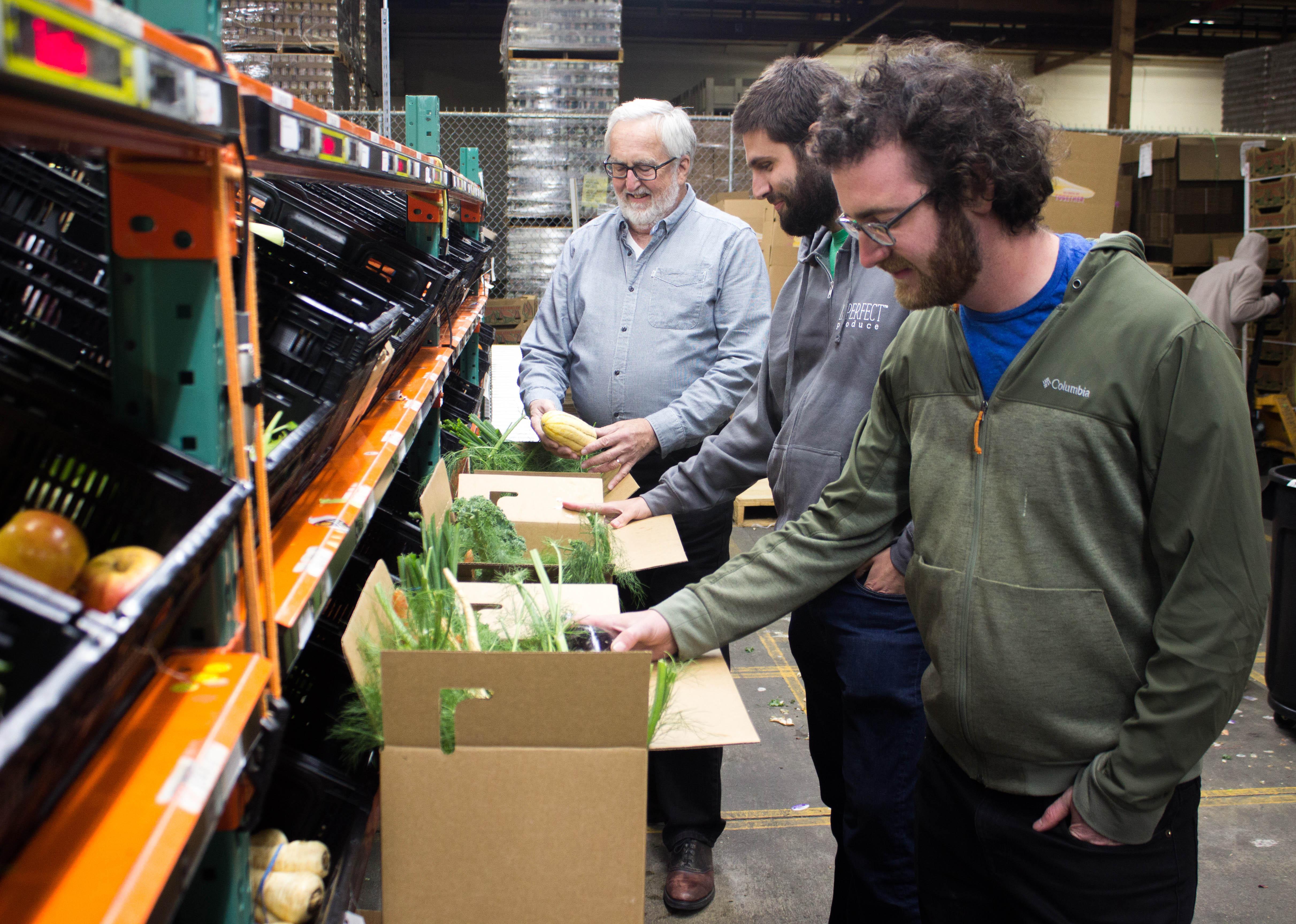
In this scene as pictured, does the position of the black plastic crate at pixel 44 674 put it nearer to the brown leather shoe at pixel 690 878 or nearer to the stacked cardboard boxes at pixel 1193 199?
the brown leather shoe at pixel 690 878

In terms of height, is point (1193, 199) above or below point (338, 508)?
above

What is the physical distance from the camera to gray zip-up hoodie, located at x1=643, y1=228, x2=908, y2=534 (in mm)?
2145

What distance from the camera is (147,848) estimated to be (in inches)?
26.5

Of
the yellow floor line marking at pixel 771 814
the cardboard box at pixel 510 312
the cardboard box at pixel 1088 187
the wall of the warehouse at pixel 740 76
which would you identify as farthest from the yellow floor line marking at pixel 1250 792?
the wall of the warehouse at pixel 740 76

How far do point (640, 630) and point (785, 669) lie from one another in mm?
2934

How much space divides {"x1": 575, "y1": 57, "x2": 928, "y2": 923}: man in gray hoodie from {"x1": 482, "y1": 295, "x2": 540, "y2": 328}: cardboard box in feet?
18.3

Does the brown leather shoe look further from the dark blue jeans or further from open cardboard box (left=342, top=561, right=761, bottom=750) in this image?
open cardboard box (left=342, top=561, right=761, bottom=750)

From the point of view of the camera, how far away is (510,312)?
312 inches

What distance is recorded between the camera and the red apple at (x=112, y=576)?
0.80 meters

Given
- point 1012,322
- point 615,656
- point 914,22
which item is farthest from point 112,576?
point 914,22

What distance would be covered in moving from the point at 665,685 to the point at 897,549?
0.65 metres

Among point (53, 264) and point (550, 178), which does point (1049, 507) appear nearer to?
point (53, 264)

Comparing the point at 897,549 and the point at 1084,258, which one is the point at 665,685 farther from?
the point at 1084,258

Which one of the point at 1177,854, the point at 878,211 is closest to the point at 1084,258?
the point at 878,211
